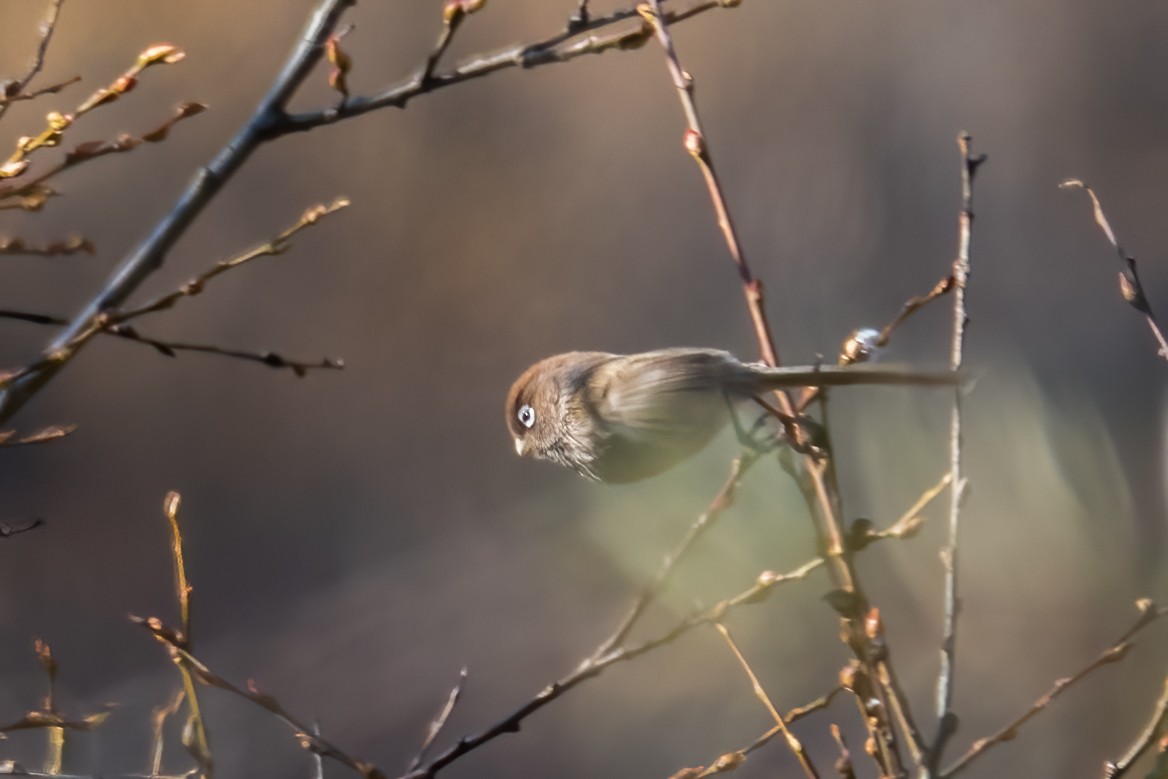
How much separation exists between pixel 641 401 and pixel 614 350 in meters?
1.01

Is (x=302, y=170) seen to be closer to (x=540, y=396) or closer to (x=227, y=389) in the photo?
(x=227, y=389)

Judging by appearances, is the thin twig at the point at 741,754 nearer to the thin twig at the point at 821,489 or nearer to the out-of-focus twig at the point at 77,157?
the thin twig at the point at 821,489

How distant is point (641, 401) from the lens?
2.70ft

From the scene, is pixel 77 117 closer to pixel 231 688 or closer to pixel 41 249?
pixel 41 249

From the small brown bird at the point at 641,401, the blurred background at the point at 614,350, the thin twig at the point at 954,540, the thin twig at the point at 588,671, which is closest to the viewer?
the thin twig at the point at 954,540

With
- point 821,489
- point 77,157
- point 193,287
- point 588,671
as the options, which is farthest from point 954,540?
point 77,157

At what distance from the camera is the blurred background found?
63.6 inches

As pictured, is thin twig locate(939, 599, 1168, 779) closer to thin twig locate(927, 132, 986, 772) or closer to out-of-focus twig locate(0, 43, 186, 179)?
thin twig locate(927, 132, 986, 772)

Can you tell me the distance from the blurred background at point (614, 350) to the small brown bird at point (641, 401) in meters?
0.63

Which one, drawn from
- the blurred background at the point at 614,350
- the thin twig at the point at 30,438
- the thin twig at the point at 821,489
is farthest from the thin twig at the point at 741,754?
the blurred background at the point at 614,350

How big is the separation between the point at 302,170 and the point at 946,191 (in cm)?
117

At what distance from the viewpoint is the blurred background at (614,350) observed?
1.62m

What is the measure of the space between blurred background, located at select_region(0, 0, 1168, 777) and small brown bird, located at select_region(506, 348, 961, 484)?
63cm

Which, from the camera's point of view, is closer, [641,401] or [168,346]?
[168,346]
